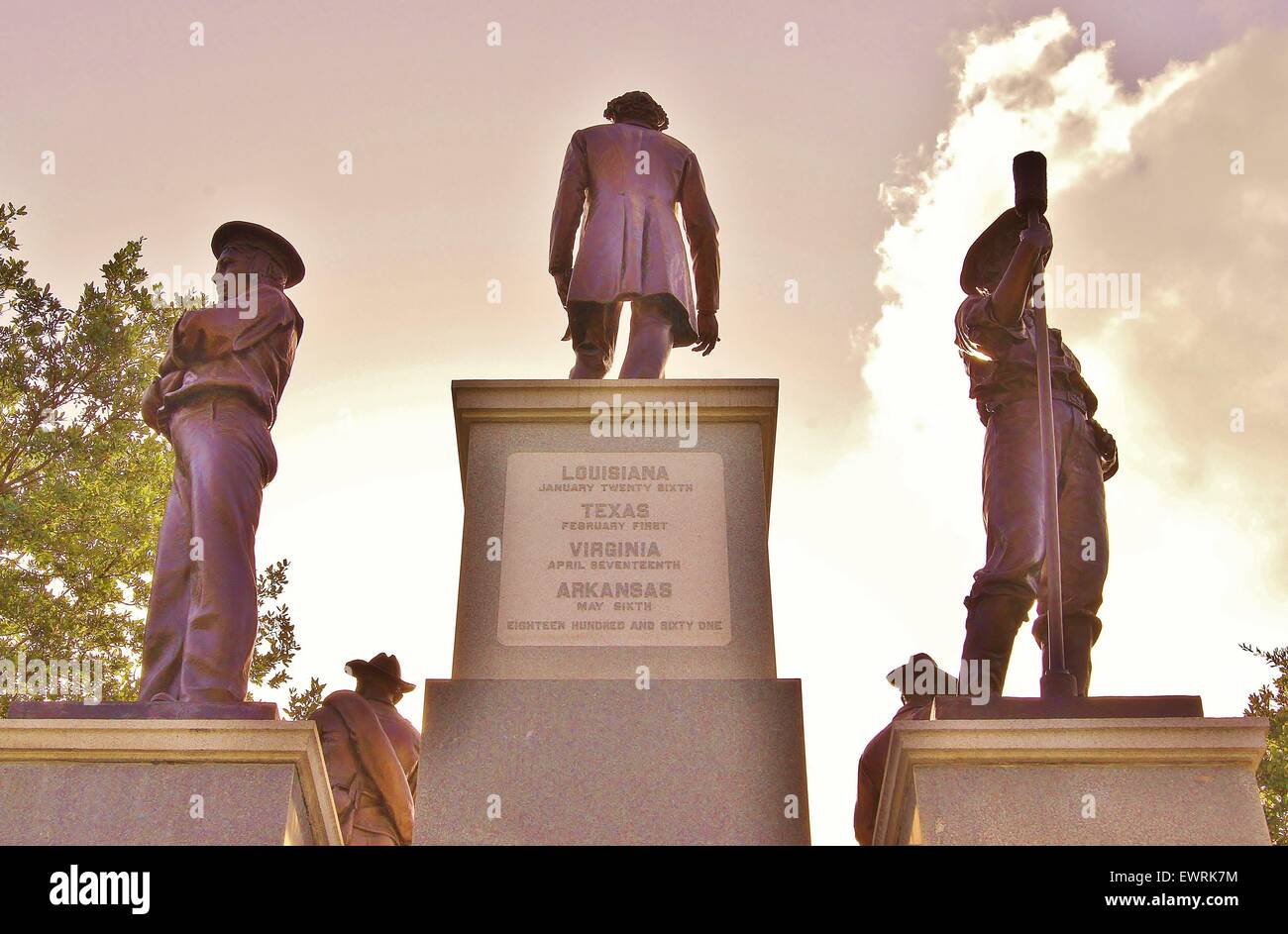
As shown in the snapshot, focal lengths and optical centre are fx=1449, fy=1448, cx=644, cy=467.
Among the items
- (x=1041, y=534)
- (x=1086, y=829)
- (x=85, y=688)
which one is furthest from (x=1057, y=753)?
(x=85, y=688)

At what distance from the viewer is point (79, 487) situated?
1759 cm

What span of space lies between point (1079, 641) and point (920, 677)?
815mm

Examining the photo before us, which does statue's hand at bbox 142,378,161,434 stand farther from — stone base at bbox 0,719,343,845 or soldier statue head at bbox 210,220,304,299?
stone base at bbox 0,719,343,845

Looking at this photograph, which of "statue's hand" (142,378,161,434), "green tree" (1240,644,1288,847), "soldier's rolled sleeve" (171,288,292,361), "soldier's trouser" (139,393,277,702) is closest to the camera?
"soldier's trouser" (139,393,277,702)

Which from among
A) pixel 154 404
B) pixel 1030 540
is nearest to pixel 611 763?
pixel 1030 540

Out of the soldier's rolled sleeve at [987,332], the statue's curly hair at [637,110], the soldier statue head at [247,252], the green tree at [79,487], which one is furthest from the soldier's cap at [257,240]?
the green tree at [79,487]

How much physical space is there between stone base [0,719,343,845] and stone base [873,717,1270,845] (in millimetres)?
2703

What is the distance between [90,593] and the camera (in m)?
17.6

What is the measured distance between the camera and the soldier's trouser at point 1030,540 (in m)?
7.17

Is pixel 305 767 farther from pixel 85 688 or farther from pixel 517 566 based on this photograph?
pixel 85 688

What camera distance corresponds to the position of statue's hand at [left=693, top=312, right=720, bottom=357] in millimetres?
8789

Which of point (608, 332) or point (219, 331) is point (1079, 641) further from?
point (219, 331)

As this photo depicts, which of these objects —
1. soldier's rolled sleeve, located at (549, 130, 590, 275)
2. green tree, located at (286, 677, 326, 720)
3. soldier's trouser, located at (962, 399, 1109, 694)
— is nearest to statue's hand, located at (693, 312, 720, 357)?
soldier's rolled sleeve, located at (549, 130, 590, 275)

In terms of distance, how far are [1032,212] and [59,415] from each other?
552 inches
